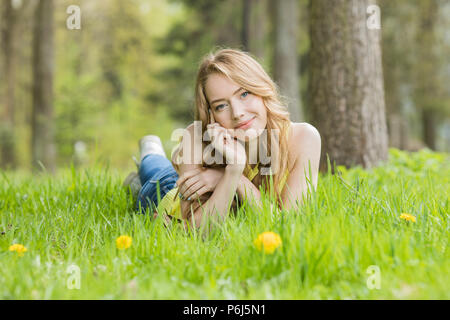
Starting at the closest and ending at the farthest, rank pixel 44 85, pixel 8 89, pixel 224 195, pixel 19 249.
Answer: pixel 19 249, pixel 224 195, pixel 44 85, pixel 8 89

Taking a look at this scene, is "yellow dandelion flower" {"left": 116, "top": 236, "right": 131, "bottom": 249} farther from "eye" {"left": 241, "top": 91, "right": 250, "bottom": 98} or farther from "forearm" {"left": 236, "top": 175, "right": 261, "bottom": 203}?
"eye" {"left": 241, "top": 91, "right": 250, "bottom": 98}

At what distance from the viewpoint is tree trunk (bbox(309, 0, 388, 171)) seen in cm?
372

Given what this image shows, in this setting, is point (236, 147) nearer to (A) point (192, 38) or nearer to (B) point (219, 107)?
(B) point (219, 107)

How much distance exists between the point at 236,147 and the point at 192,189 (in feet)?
1.06

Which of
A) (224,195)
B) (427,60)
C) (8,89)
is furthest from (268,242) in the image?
(8,89)

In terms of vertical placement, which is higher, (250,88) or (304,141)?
(250,88)

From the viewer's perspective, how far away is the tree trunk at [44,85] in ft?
26.4

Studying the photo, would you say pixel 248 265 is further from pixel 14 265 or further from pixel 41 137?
pixel 41 137

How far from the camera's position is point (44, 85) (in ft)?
26.5

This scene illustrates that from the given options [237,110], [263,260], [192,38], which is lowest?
[263,260]

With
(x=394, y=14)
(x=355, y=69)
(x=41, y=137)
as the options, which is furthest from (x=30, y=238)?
(x=394, y=14)

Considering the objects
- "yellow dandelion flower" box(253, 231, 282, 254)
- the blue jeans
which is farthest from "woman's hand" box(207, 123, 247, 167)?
the blue jeans

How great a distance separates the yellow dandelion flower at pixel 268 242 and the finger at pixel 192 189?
0.66 m

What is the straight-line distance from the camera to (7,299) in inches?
53.8
